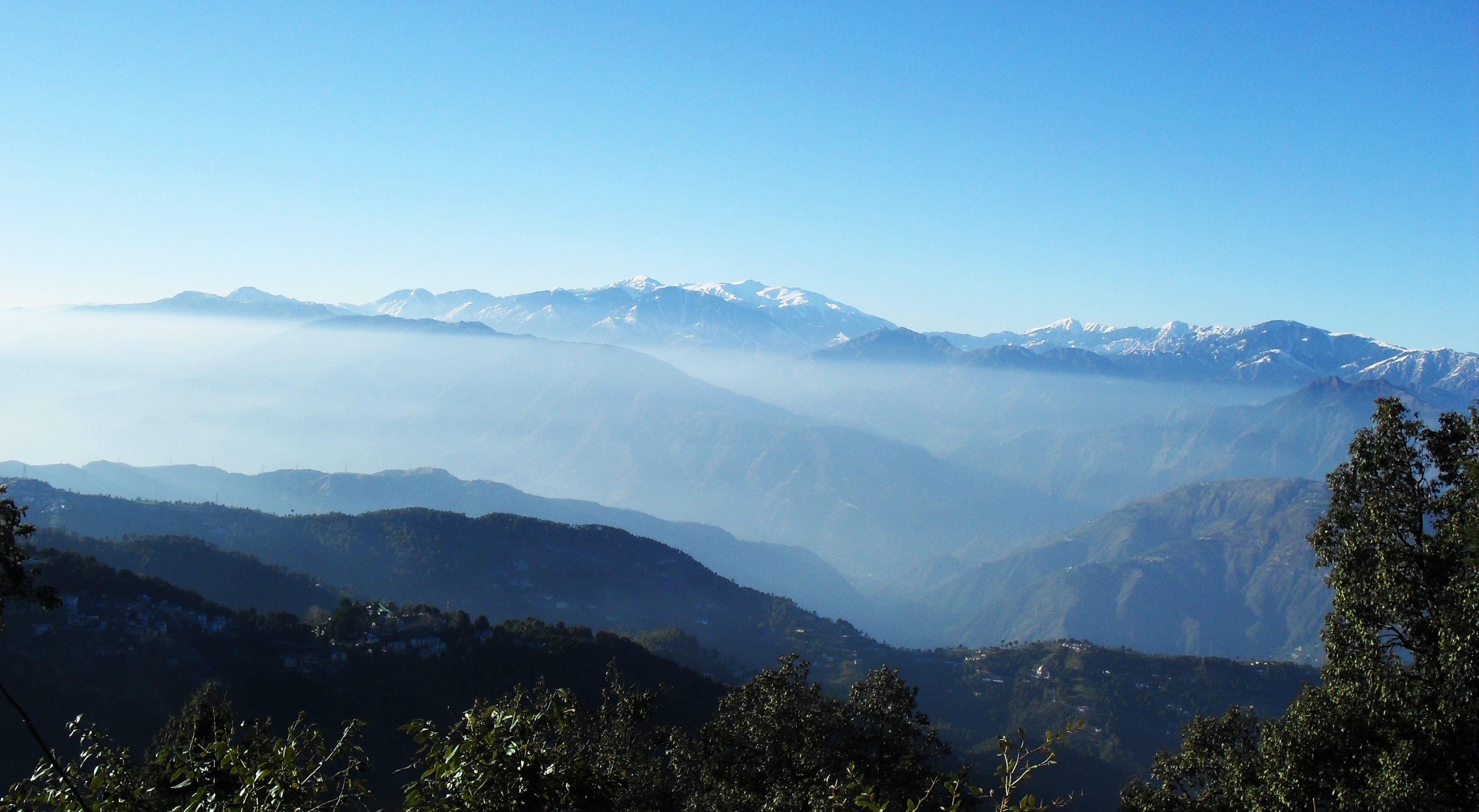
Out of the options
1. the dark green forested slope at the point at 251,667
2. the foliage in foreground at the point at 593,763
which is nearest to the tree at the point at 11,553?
the foliage in foreground at the point at 593,763

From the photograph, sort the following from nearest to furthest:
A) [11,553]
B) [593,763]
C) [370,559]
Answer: [11,553] < [593,763] < [370,559]

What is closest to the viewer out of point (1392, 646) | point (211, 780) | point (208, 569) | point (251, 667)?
point (211, 780)

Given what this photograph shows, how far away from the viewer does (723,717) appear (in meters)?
28.8

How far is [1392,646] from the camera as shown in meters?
17.8

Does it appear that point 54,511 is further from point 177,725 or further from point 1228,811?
point 1228,811

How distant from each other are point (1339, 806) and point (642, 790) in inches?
668

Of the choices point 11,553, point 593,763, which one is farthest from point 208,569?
point 11,553

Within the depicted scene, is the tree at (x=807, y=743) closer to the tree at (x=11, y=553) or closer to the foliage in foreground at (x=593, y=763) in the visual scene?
the foliage in foreground at (x=593, y=763)

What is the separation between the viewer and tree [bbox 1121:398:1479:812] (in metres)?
15.9

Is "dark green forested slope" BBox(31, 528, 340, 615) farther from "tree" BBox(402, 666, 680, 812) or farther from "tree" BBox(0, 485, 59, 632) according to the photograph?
"tree" BBox(402, 666, 680, 812)

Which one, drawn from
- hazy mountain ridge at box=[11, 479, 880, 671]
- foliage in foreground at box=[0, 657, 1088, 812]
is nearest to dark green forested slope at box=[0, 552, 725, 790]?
foliage in foreground at box=[0, 657, 1088, 812]

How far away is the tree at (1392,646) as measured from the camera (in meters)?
15.9

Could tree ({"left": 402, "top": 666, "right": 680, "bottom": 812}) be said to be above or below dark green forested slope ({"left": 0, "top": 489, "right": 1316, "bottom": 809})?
above

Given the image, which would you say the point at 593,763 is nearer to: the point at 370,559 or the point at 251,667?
the point at 251,667
